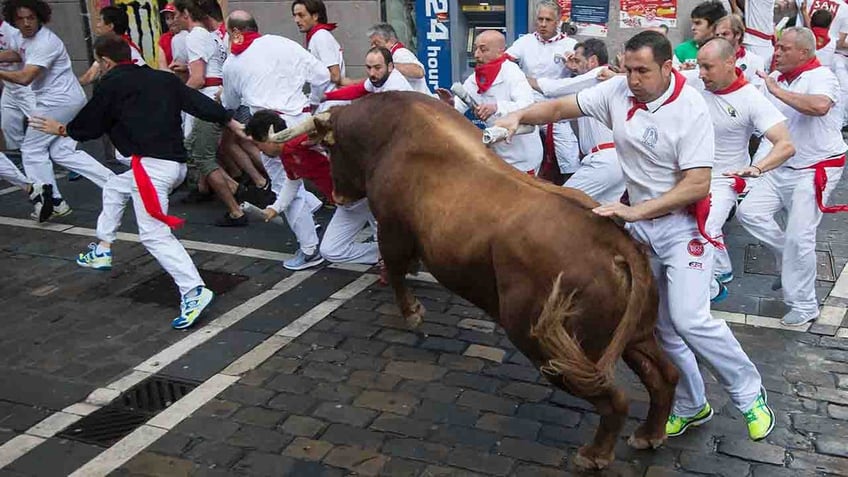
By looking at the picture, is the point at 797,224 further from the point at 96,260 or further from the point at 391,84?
the point at 96,260

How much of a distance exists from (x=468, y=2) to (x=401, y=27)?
109 cm

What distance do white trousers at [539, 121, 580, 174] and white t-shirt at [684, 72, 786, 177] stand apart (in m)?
2.00

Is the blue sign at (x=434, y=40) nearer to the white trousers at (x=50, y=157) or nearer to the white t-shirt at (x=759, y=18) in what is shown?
the white t-shirt at (x=759, y=18)

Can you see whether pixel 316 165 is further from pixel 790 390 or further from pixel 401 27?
pixel 401 27

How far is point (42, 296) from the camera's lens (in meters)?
7.05

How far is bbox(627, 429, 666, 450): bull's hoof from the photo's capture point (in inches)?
180

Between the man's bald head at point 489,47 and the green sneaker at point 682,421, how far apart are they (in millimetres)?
3195

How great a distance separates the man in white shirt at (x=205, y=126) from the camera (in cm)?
870

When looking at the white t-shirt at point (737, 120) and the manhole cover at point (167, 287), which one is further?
the manhole cover at point (167, 287)

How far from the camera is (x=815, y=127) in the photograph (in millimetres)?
6023

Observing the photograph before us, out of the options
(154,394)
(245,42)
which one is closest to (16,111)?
(245,42)

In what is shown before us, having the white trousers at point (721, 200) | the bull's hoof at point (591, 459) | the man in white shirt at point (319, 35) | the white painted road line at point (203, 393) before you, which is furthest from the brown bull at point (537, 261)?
the man in white shirt at point (319, 35)

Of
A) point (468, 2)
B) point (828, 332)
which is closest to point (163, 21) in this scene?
point (468, 2)

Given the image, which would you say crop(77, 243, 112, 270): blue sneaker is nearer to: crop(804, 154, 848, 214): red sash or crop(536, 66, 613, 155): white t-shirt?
crop(536, 66, 613, 155): white t-shirt
